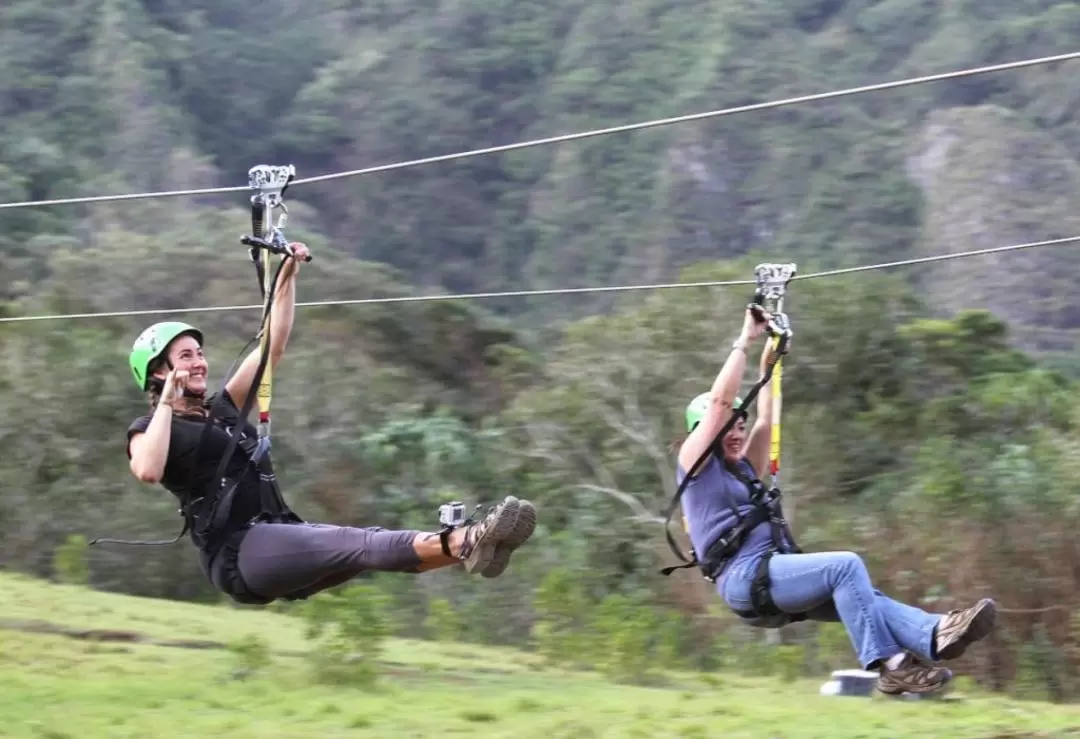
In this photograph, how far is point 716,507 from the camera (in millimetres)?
5793

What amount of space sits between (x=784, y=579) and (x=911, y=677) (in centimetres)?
53

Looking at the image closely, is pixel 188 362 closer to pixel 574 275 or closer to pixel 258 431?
pixel 258 431

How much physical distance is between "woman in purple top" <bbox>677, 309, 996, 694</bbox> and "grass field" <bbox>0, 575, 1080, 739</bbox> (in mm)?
246

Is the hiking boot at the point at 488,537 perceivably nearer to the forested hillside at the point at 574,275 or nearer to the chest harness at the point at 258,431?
the chest harness at the point at 258,431

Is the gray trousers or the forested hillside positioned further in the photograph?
the forested hillside

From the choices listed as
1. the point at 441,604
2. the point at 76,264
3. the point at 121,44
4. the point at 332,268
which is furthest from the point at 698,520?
the point at 121,44

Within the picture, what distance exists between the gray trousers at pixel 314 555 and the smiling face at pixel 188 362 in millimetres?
547

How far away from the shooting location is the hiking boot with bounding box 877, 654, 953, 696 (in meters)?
5.45

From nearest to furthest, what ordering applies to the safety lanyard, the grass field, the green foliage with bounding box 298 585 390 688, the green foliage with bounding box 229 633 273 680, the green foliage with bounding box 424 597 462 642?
the grass field
the safety lanyard
the green foliage with bounding box 298 585 390 688
the green foliage with bounding box 229 633 273 680
the green foliage with bounding box 424 597 462 642

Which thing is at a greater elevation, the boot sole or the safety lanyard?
the safety lanyard

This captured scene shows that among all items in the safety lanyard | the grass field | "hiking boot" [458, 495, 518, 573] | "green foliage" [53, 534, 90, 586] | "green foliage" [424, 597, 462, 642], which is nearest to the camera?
"hiking boot" [458, 495, 518, 573]

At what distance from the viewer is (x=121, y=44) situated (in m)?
32.4

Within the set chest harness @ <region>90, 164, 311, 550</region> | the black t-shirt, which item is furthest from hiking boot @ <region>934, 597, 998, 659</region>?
the black t-shirt

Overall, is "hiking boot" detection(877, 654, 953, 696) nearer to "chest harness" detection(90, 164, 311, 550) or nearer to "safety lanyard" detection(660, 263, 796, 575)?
"safety lanyard" detection(660, 263, 796, 575)
